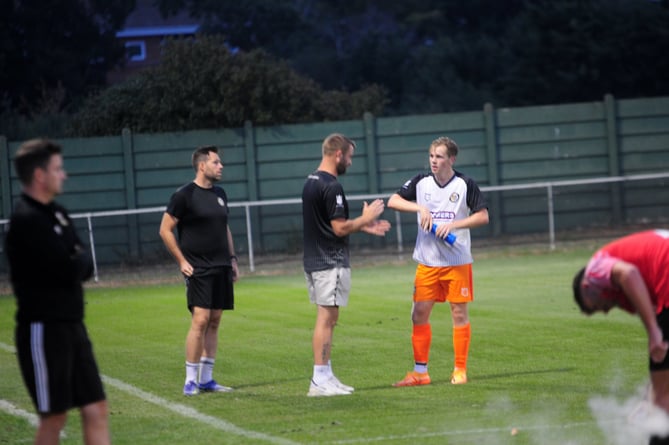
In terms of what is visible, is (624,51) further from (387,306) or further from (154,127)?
(387,306)

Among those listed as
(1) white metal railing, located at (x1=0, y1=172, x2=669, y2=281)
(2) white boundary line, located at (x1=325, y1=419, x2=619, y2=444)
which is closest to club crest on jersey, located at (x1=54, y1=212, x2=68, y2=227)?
(2) white boundary line, located at (x1=325, y1=419, x2=619, y2=444)

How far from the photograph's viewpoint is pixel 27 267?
6195 millimetres

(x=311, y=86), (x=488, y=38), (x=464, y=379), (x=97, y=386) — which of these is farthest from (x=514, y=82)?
(x=97, y=386)

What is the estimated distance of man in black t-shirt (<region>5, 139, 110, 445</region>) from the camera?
6.18 m

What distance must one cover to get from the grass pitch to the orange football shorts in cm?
76

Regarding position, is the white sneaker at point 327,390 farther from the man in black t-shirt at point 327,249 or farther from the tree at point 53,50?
the tree at point 53,50

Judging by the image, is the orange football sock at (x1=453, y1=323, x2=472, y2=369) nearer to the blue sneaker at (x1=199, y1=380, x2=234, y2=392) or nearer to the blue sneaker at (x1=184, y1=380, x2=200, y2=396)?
the blue sneaker at (x1=199, y1=380, x2=234, y2=392)

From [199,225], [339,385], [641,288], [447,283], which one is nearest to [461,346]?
[447,283]

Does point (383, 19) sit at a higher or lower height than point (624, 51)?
higher

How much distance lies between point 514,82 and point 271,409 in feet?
119

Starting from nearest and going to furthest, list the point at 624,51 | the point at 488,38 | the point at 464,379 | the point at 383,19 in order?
1. the point at 464,379
2. the point at 624,51
3. the point at 488,38
4. the point at 383,19

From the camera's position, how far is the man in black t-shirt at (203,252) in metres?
10.6

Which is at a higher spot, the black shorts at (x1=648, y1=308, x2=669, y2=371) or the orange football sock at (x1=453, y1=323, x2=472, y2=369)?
the black shorts at (x1=648, y1=308, x2=669, y2=371)

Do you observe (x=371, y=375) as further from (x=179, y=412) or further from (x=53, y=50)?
(x=53, y=50)
